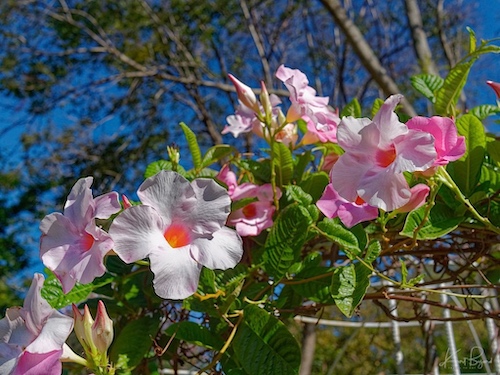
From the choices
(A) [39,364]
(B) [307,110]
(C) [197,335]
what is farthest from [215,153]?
(A) [39,364]

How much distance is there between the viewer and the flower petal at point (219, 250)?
403 mm

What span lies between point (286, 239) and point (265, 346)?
10 centimetres

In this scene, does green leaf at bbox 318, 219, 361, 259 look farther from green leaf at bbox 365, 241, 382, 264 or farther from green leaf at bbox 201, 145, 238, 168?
green leaf at bbox 201, 145, 238, 168

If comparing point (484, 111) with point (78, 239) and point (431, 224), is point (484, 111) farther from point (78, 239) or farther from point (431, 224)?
point (78, 239)

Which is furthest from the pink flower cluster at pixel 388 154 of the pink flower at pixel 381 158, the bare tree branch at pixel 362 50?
the bare tree branch at pixel 362 50

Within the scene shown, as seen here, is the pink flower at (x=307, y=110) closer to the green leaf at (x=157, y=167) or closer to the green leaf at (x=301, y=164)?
the green leaf at (x=301, y=164)

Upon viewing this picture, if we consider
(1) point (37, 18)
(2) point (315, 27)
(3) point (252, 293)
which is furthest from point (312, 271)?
(2) point (315, 27)

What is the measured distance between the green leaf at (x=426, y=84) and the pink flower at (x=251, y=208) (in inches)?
8.3

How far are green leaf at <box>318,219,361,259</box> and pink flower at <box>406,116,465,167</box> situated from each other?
0.10 m

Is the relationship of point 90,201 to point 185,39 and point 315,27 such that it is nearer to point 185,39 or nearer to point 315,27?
point 185,39

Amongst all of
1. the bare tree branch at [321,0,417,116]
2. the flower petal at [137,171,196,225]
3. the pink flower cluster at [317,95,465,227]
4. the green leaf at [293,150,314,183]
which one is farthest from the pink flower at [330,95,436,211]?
the bare tree branch at [321,0,417,116]

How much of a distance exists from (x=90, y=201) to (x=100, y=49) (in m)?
4.29

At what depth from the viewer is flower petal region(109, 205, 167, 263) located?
0.40 metres

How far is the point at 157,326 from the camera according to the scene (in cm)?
61
